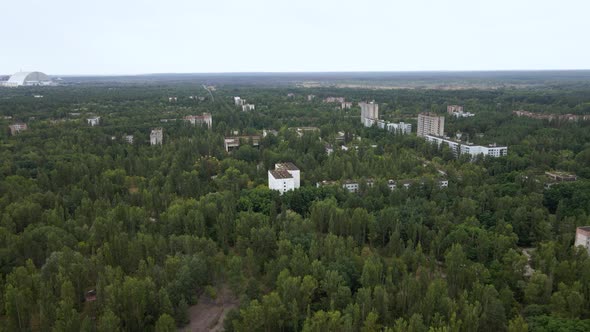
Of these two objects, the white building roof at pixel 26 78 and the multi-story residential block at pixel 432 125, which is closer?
the multi-story residential block at pixel 432 125

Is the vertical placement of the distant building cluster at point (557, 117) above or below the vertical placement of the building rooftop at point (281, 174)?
above

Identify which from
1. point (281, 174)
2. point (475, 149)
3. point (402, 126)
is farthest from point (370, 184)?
point (402, 126)

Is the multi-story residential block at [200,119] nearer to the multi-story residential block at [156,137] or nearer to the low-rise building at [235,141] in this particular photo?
the multi-story residential block at [156,137]

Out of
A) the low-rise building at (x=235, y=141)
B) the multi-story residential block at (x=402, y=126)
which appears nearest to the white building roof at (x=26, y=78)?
the low-rise building at (x=235, y=141)

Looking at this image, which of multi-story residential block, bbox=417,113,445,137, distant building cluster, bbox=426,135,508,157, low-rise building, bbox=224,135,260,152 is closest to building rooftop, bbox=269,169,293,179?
low-rise building, bbox=224,135,260,152

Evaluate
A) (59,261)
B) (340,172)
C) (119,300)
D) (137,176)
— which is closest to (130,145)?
(137,176)

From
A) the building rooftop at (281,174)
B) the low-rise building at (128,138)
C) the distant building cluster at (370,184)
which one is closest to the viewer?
the building rooftop at (281,174)
